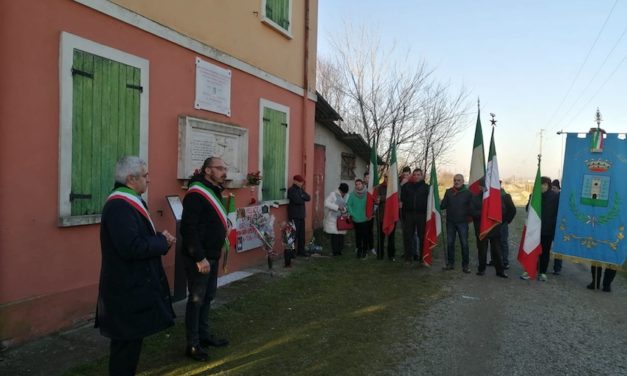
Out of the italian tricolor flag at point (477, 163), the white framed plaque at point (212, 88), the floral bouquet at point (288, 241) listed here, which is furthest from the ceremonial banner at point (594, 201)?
the white framed plaque at point (212, 88)

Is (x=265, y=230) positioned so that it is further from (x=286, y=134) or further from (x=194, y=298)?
(x=194, y=298)

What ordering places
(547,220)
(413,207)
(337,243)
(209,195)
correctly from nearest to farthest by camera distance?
(209,195) < (547,220) < (413,207) < (337,243)

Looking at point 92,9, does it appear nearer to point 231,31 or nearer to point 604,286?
point 231,31

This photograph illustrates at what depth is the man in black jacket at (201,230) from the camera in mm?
3926

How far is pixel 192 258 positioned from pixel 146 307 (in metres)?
0.93

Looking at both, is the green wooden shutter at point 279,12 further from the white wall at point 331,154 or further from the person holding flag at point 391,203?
the white wall at point 331,154

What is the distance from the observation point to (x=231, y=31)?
24.6ft

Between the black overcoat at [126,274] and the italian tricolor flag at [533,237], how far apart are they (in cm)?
678

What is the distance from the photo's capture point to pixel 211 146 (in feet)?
22.9

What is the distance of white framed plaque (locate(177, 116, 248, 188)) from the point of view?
637 centimetres

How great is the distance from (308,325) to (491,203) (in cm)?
445

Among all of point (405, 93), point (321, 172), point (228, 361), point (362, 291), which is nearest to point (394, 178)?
point (362, 291)

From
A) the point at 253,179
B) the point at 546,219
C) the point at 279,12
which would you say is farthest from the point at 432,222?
the point at 279,12

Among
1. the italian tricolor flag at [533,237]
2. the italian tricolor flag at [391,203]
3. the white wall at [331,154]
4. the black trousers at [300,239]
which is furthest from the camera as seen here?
the white wall at [331,154]
